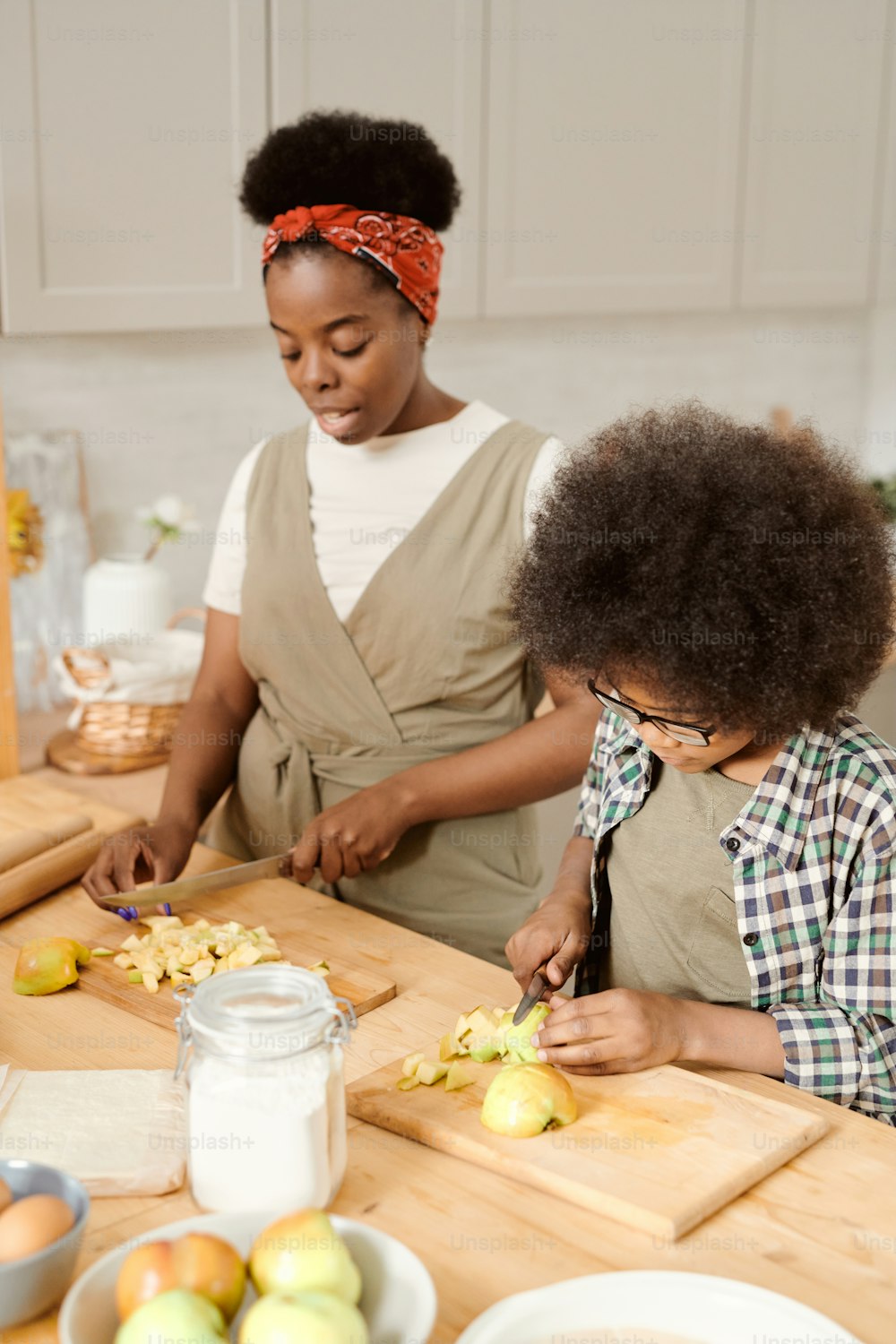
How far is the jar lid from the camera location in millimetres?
793

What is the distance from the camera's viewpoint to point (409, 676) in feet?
5.22

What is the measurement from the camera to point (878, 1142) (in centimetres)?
94

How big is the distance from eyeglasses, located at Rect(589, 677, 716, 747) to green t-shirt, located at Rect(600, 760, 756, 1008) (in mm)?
136

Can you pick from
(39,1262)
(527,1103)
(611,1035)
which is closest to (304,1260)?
(39,1262)

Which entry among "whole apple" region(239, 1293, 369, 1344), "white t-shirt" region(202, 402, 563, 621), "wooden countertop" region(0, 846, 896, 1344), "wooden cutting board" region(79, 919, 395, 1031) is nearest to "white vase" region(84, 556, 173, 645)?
"white t-shirt" region(202, 402, 563, 621)

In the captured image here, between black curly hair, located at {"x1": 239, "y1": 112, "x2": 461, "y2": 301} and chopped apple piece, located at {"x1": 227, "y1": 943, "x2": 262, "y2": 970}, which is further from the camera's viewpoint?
black curly hair, located at {"x1": 239, "y1": 112, "x2": 461, "y2": 301}

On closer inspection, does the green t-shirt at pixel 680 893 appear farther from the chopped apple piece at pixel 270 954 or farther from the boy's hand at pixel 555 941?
the chopped apple piece at pixel 270 954

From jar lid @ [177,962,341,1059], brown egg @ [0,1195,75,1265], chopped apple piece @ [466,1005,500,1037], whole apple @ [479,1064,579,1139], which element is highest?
jar lid @ [177,962,341,1059]

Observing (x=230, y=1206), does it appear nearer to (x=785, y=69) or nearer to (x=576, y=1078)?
(x=576, y=1078)

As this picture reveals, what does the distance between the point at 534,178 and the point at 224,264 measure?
25.3 inches

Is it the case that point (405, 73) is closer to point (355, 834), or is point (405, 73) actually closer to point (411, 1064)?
point (355, 834)

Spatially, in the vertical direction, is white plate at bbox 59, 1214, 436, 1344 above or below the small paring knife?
above

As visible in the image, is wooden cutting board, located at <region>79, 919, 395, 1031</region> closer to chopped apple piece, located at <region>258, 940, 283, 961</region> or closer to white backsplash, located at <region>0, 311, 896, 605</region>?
chopped apple piece, located at <region>258, 940, 283, 961</region>

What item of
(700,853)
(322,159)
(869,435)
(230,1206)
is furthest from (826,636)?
(869,435)
